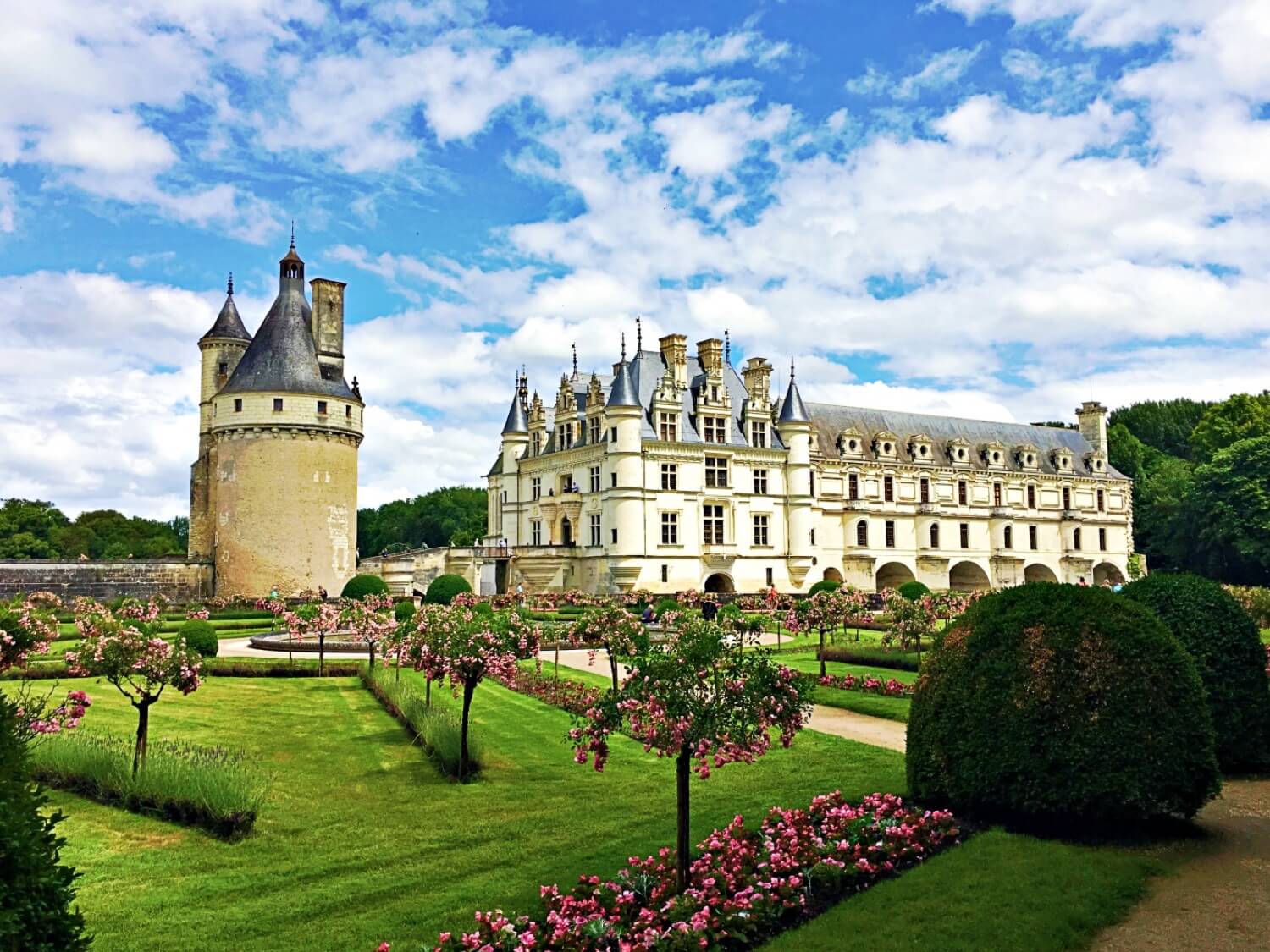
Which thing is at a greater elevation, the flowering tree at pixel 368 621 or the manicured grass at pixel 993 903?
the flowering tree at pixel 368 621

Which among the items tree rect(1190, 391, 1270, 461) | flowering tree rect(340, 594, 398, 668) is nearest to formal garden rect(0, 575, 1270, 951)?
flowering tree rect(340, 594, 398, 668)

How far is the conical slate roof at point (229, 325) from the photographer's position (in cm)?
4819

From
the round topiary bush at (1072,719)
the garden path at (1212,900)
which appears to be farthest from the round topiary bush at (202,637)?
the garden path at (1212,900)

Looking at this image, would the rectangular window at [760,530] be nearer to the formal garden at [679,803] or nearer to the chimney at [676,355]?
the chimney at [676,355]

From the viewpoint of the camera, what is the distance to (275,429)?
42.0m

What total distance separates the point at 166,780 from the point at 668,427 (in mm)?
36217

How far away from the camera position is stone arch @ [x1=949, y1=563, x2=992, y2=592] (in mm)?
58000

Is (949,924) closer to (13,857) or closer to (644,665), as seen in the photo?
(644,665)

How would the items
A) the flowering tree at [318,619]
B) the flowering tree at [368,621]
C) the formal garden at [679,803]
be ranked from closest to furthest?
1. the formal garden at [679,803]
2. the flowering tree at [368,621]
3. the flowering tree at [318,619]

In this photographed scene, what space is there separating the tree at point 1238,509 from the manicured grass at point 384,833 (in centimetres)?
A: 4745

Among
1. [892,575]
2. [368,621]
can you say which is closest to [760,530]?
[892,575]

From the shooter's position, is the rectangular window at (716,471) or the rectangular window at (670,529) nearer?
the rectangular window at (670,529)

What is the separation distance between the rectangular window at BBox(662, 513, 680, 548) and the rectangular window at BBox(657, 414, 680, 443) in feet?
11.2

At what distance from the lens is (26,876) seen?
15.6ft
